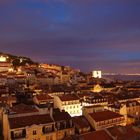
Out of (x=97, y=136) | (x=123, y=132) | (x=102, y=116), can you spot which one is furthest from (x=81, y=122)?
(x=97, y=136)

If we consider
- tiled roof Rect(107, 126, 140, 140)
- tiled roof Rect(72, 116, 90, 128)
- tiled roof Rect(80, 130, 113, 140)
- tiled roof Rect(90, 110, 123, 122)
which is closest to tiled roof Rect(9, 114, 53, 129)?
tiled roof Rect(72, 116, 90, 128)

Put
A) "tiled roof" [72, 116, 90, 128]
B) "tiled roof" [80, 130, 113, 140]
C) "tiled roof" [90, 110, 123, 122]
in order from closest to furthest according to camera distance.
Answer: "tiled roof" [80, 130, 113, 140]
"tiled roof" [72, 116, 90, 128]
"tiled roof" [90, 110, 123, 122]

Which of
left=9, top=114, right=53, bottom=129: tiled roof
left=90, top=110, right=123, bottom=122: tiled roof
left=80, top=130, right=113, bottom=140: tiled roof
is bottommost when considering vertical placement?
left=80, top=130, right=113, bottom=140: tiled roof

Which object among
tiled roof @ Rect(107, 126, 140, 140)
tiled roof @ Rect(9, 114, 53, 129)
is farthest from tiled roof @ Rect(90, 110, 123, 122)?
tiled roof @ Rect(107, 126, 140, 140)

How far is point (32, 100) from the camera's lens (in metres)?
76.3

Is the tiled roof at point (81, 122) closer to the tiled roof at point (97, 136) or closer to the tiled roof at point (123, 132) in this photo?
the tiled roof at point (123, 132)

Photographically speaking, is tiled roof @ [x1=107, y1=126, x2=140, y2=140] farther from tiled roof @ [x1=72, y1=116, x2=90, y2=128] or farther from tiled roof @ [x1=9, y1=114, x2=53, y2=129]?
tiled roof @ [x1=9, y1=114, x2=53, y2=129]

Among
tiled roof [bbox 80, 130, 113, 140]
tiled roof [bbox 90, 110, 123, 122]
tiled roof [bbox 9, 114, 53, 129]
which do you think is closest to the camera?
tiled roof [bbox 80, 130, 113, 140]

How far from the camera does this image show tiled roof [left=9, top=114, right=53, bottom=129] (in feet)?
129

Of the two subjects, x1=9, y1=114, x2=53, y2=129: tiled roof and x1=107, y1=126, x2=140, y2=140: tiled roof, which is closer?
x1=107, y1=126, x2=140, y2=140: tiled roof

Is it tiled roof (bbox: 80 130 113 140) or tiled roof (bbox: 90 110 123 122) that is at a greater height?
tiled roof (bbox: 90 110 123 122)

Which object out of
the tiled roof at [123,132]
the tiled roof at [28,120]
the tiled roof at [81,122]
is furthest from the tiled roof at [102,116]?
the tiled roof at [123,132]

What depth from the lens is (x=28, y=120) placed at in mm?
41031

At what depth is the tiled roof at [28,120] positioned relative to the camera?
39.2 m
